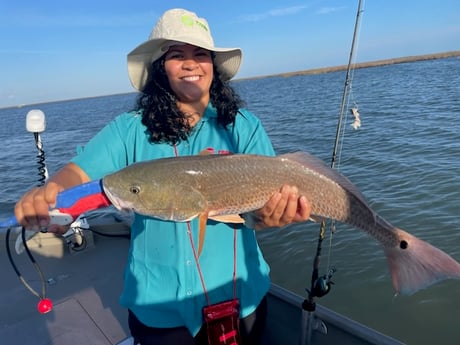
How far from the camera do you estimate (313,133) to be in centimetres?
1681

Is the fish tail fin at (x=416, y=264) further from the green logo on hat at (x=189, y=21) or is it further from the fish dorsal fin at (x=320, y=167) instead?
the green logo on hat at (x=189, y=21)

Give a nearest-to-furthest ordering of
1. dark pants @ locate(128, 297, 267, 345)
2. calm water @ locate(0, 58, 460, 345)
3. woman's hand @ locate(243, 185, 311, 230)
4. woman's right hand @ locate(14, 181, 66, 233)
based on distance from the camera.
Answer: woman's right hand @ locate(14, 181, 66, 233) → woman's hand @ locate(243, 185, 311, 230) → dark pants @ locate(128, 297, 267, 345) → calm water @ locate(0, 58, 460, 345)

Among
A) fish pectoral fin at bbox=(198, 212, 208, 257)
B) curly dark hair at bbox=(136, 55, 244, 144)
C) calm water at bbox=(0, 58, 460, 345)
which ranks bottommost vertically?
calm water at bbox=(0, 58, 460, 345)

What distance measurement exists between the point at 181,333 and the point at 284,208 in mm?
1109

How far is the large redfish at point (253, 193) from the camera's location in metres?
2.24

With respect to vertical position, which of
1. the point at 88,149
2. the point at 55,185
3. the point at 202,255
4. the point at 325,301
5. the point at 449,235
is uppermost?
the point at 88,149

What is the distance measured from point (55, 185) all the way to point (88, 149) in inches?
15.3

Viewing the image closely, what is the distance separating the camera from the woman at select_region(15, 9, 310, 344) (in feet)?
7.90

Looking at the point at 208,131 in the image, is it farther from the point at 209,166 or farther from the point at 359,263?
the point at 359,263

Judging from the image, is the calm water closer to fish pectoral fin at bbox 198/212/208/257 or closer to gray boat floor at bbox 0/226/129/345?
fish pectoral fin at bbox 198/212/208/257

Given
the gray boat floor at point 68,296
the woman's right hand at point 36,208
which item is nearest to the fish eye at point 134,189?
the woman's right hand at point 36,208

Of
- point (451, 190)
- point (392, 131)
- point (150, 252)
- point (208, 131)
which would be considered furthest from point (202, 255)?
point (392, 131)

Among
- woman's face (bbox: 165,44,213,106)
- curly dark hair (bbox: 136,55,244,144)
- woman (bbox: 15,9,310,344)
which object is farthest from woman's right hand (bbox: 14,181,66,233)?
woman's face (bbox: 165,44,213,106)

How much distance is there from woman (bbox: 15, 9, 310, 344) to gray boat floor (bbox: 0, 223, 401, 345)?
104 centimetres
